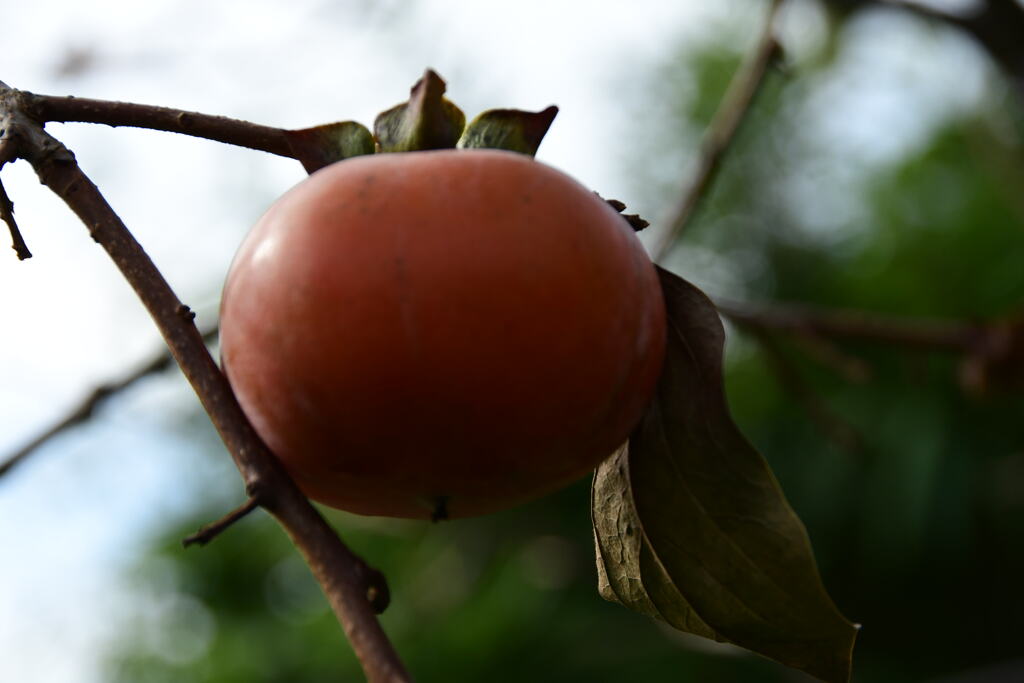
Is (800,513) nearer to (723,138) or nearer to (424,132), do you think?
(723,138)

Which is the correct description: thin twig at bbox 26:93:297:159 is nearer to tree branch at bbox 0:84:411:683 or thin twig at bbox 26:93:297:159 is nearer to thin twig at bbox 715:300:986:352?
tree branch at bbox 0:84:411:683

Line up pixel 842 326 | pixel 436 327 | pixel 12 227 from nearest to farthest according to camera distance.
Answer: pixel 436 327
pixel 12 227
pixel 842 326

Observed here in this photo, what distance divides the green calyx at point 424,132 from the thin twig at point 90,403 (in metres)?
0.43

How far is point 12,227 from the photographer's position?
20.7 inches

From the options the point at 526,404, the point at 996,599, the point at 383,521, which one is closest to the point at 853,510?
→ the point at 996,599

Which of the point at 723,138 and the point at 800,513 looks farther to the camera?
the point at 800,513

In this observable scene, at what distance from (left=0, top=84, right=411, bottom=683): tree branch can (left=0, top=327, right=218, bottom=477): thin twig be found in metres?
0.43

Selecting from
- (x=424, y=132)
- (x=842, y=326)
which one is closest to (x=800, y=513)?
(x=842, y=326)

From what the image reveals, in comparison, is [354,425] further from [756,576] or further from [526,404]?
[756,576]

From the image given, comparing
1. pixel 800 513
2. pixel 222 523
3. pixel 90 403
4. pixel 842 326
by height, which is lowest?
pixel 800 513

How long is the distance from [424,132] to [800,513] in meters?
2.17

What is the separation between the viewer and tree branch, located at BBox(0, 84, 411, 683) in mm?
368

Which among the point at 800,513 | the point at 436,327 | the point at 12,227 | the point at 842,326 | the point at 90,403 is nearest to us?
the point at 436,327

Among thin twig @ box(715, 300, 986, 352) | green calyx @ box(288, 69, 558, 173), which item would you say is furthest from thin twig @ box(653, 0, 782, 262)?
green calyx @ box(288, 69, 558, 173)
